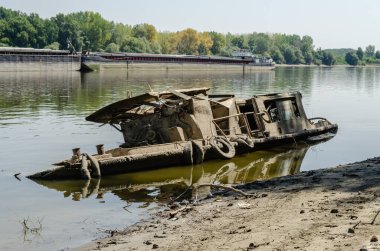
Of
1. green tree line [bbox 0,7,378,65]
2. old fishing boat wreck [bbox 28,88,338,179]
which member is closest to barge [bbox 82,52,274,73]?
green tree line [bbox 0,7,378,65]

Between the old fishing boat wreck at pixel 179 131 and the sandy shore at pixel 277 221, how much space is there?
427 cm

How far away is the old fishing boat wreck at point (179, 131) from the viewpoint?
15.1 meters

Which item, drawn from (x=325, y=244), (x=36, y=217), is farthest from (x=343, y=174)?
(x=36, y=217)

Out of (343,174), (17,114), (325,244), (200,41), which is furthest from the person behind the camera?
(200,41)

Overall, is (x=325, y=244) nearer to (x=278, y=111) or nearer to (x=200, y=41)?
(x=278, y=111)

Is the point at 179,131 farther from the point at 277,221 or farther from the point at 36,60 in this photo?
the point at 36,60

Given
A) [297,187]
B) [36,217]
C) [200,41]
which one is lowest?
[36,217]

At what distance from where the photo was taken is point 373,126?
90.5 ft

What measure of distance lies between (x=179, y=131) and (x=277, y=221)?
900 cm

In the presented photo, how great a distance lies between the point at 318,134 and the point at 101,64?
73.8 metres

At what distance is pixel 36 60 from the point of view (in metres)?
82.8

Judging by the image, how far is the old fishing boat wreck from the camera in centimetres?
1508

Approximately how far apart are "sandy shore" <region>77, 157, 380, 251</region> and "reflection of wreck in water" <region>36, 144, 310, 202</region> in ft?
7.60

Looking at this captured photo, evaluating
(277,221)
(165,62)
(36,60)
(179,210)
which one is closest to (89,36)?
(165,62)
